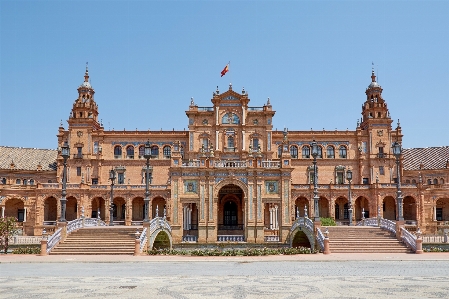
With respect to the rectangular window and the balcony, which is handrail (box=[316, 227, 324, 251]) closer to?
the balcony

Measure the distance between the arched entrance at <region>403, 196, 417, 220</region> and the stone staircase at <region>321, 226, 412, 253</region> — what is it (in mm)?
34587

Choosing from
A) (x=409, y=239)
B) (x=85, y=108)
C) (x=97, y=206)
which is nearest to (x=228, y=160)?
(x=97, y=206)

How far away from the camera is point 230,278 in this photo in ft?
60.7

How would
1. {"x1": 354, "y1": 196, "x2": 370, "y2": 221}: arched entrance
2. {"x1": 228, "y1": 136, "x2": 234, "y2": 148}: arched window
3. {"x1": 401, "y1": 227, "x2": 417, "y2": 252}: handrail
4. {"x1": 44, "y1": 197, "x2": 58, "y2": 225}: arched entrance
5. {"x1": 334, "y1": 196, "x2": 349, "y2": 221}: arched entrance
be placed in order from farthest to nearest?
{"x1": 334, "y1": 196, "x2": 349, "y2": 221}: arched entrance < {"x1": 44, "y1": 197, "x2": 58, "y2": 225}: arched entrance < {"x1": 354, "y1": 196, "x2": 370, "y2": 221}: arched entrance < {"x1": 228, "y1": 136, "x2": 234, "y2": 148}: arched window < {"x1": 401, "y1": 227, "x2": 417, "y2": 252}: handrail

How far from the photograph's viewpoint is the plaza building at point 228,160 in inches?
2596

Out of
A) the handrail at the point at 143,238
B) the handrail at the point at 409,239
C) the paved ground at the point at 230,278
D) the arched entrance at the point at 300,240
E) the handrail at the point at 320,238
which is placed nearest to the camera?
the paved ground at the point at 230,278

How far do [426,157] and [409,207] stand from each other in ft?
38.1

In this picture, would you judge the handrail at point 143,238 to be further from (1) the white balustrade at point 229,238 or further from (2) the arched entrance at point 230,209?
(2) the arched entrance at point 230,209

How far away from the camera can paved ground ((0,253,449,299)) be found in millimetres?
14953

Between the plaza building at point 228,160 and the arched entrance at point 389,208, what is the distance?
0.48ft

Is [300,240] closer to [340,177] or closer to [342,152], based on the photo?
[340,177]

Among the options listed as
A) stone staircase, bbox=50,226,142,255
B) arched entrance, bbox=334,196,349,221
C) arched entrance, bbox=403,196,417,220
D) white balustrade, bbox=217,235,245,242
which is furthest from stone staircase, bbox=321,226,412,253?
arched entrance, bbox=403,196,417,220

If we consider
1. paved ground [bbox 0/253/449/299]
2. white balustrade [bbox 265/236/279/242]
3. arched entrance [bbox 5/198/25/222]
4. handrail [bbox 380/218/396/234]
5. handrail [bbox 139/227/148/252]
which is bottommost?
white balustrade [bbox 265/236/279/242]

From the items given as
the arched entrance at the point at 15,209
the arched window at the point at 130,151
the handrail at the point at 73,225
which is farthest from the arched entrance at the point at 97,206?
the handrail at the point at 73,225
